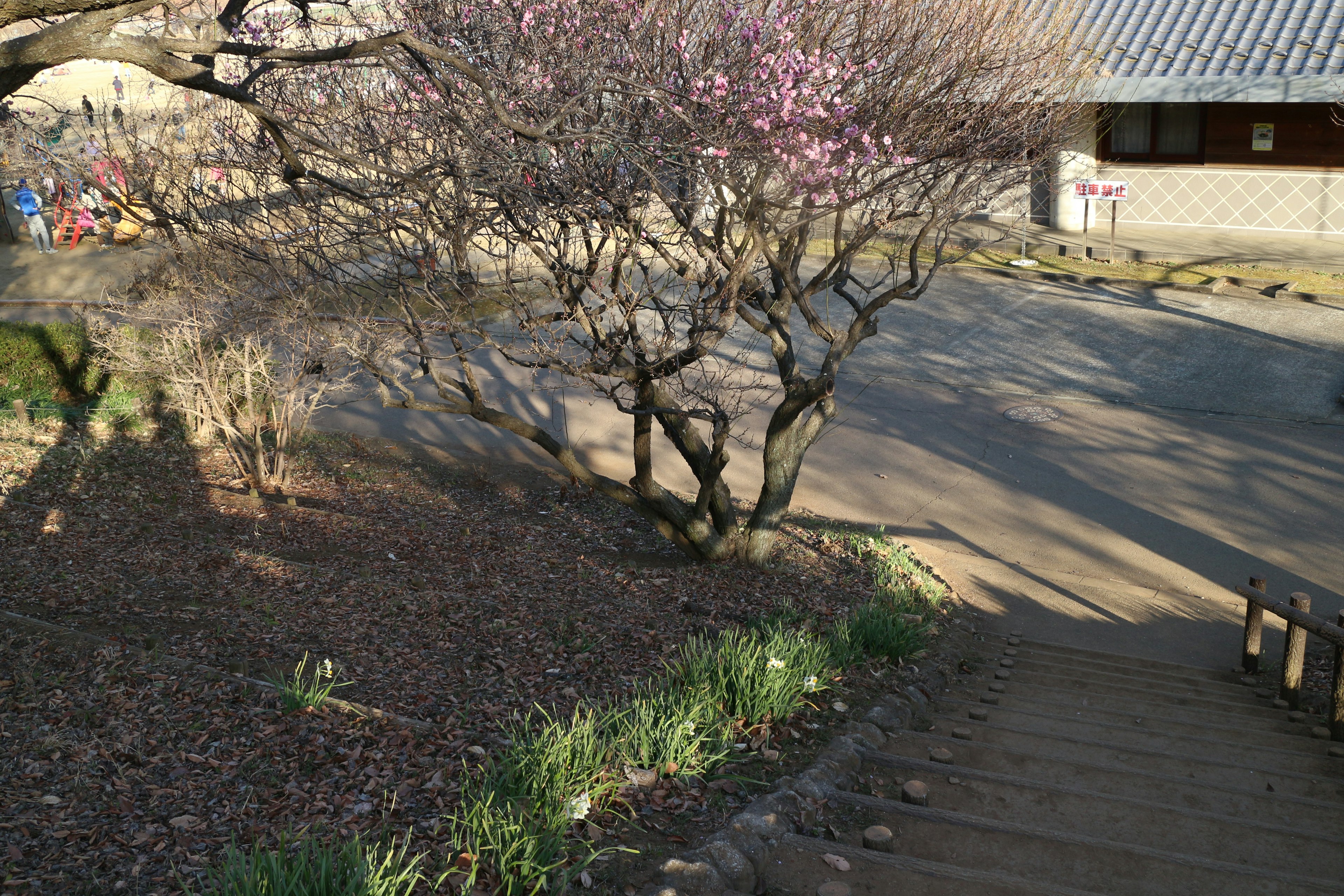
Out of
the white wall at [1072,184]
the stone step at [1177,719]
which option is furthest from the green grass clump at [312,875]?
the white wall at [1072,184]

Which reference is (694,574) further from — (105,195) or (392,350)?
(105,195)

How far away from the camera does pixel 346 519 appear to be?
980cm

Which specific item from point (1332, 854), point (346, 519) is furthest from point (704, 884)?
point (346, 519)

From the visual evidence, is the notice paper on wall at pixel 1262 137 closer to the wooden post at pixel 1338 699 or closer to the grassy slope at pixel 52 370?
the wooden post at pixel 1338 699

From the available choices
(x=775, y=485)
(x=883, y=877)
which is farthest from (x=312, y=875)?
(x=775, y=485)

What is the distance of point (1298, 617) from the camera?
636cm

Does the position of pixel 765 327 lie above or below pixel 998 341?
above

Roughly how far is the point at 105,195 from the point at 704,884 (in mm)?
6260

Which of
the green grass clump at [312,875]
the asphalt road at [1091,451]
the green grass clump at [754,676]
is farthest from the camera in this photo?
the asphalt road at [1091,451]

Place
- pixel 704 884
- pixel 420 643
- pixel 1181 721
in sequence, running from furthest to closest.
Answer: pixel 420 643, pixel 1181 721, pixel 704 884

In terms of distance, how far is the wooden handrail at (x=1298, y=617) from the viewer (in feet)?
19.2

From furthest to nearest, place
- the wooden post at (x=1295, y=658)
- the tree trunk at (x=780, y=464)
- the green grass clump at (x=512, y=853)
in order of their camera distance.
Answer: the tree trunk at (x=780, y=464), the wooden post at (x=1295, y=658), the green grass clump at (x=512, y=853)

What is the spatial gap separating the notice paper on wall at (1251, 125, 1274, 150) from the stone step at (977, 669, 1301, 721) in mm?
16468

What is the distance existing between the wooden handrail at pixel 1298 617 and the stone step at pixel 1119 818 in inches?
73.6
